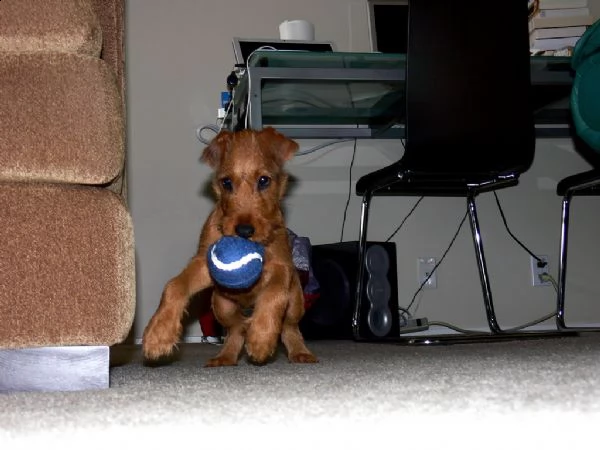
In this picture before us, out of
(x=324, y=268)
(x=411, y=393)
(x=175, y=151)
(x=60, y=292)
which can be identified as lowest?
(x=324, y=268)

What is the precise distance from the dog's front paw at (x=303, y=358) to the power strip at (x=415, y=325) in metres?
1.57

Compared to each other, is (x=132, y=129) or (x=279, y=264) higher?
(x=132, y=129)

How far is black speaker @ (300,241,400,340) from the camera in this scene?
2889 millimetres

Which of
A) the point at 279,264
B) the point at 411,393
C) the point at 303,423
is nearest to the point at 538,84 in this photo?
the point at 279,264

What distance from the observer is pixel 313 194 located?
347cm

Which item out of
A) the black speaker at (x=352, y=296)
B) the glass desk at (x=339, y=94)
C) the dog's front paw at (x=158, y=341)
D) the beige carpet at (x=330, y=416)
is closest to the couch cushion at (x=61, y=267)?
the beige carpet at (x=330, y=416)

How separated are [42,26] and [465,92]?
1.46 metres

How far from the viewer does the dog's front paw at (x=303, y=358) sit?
5.80 ft

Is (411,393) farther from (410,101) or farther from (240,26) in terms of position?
(240,26)

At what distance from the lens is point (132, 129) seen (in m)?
3.36

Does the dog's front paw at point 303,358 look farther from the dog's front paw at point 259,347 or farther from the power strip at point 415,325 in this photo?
the power strip at point 415,325

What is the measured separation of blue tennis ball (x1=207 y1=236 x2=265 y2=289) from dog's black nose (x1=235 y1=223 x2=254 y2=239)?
0.11m

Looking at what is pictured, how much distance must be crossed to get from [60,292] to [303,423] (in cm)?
53

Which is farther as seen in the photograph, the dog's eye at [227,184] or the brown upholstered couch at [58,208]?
the dog's eye at [227,184]
